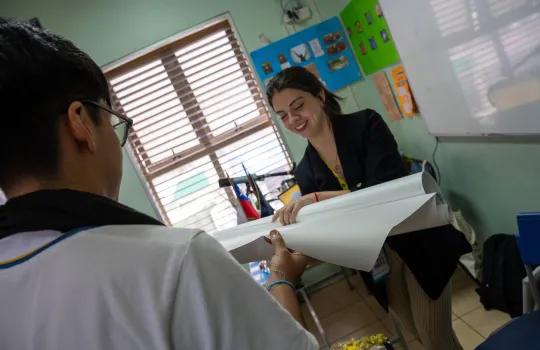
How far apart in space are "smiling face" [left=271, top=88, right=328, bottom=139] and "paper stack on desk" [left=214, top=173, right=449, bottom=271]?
17.4 inches

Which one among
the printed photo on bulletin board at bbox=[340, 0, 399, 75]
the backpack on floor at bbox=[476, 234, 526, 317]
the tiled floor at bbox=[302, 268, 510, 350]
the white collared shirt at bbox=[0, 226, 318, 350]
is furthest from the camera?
the printed photo on bulletin board at bbox=[340, 0, 399, 75]

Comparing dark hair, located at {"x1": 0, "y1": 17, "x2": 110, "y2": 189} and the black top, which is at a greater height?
dark hair, located at {"x1": 0, "y1": 17, "x2": 110, "y2": 189}

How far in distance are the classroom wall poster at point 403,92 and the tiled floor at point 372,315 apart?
47.4 inches

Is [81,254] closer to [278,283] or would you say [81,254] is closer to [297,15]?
[278,283]

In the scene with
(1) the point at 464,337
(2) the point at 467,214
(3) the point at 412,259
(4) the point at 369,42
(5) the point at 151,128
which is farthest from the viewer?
(5) the point at 151,128

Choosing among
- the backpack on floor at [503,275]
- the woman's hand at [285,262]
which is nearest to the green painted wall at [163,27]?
the backpack on floor at [503,275]

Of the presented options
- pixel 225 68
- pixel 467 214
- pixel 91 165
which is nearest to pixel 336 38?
pixel 225 68

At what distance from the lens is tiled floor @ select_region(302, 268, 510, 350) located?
76.4 inches

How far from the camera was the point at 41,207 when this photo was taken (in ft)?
1.49

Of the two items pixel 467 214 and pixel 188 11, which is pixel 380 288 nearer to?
pixel 467 214

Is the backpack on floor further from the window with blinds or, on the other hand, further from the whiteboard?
the window with blinds

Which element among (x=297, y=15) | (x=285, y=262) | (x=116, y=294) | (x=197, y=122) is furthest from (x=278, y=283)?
(x=297, y=15)

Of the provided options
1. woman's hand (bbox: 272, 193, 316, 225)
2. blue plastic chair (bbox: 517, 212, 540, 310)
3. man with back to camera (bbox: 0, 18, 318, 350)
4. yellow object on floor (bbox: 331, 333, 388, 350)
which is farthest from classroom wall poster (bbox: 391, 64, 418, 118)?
man with back to camera (bbox: 0, 18, 318, 350)

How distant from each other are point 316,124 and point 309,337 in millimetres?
956
